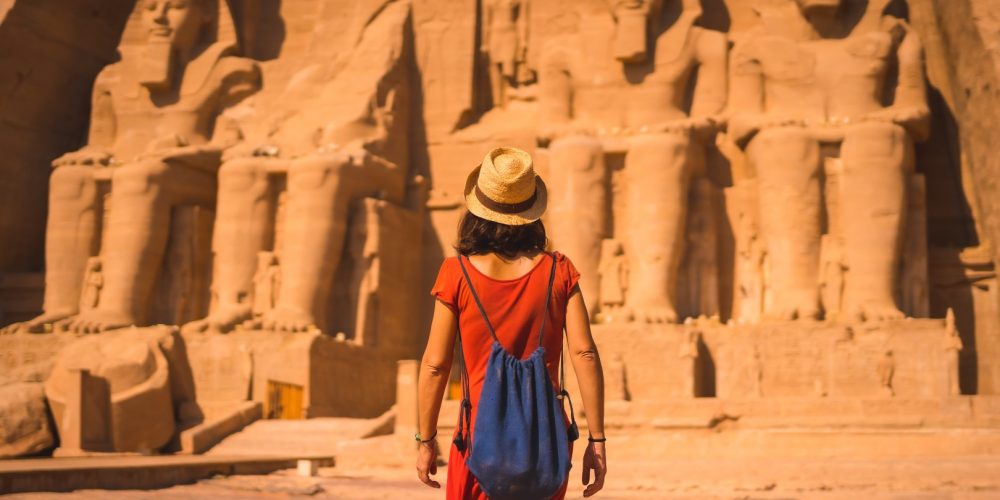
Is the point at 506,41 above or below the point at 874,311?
above

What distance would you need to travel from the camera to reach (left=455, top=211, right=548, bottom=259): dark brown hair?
3.63m

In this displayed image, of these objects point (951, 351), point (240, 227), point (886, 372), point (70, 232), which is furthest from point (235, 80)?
point (951, 351)

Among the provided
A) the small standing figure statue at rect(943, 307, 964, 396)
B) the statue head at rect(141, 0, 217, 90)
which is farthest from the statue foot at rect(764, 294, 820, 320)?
the statue head at rect(141, 0, 217, 90)

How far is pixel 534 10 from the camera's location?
17359mm

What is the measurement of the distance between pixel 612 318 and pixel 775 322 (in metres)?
1.76

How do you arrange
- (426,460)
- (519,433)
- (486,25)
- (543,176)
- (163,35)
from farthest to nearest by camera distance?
(486,25)
(163,35)
(543,176)
(426,460)
(519,433)

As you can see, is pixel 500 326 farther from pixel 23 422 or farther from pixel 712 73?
pixel 712 73

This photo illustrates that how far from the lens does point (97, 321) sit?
1574 cm

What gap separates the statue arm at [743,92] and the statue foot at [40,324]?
26.8ft

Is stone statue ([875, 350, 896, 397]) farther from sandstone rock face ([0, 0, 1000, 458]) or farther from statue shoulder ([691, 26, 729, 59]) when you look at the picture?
statue shoulder ([691, 26, 729, 59])

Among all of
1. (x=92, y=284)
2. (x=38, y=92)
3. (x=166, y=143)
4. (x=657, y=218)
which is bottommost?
(x=92, y=284)

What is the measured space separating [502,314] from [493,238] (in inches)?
8.4

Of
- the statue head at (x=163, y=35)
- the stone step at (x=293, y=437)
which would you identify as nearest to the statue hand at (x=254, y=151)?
the statue head at (x=163, y=35)

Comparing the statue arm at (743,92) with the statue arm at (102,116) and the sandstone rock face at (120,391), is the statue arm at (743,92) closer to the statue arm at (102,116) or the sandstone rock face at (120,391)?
the sandstone rock face at (120,391)
